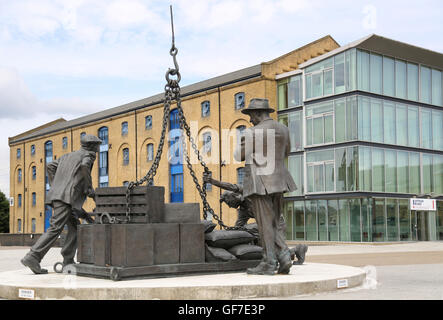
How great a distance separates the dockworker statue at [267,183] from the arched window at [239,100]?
108 feet

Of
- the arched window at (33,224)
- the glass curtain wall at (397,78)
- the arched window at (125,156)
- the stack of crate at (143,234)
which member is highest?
the glass curtain wall at (397,78)

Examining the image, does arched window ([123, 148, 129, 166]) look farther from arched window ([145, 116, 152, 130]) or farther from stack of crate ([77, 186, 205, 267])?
stack of crate ([77, 186, 205, 267])

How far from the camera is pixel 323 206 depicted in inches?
1486

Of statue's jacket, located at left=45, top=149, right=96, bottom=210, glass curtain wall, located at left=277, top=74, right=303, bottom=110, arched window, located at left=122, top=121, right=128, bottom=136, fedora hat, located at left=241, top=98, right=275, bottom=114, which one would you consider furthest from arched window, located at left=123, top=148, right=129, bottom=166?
fedora hat, located at left=241, top=98, right=275, bottom=114

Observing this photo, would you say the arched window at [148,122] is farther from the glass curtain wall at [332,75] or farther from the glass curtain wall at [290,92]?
the glass curtain wall at [332,75]

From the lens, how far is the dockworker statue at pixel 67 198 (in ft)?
32.3

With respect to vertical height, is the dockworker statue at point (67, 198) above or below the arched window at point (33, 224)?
above

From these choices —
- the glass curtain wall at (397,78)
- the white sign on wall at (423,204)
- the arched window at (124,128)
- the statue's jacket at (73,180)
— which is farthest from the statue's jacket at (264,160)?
the arched window at (124,128)

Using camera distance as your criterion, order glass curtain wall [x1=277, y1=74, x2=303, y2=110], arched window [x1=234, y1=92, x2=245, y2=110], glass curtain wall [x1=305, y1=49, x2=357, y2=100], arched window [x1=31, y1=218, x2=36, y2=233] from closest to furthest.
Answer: glass curtain wall [x1=305, y1=49, x2=357, y2=100], glass curtain wall [x1=277, y1=74, x2=303, y2=110], arched window [x1=234, y1=92, x2=245, y2=110], arched window [x1=31, y1=218, x2=36, y2=233]

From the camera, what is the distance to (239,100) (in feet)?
139

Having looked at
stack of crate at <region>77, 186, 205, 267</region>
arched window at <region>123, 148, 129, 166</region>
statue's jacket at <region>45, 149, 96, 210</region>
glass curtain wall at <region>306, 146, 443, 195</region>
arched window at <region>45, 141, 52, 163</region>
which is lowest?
stack of crate at <region>77, 186, 205, 267</region>

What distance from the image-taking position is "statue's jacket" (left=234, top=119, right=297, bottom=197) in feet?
29.6

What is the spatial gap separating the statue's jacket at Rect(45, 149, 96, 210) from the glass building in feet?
88.8
